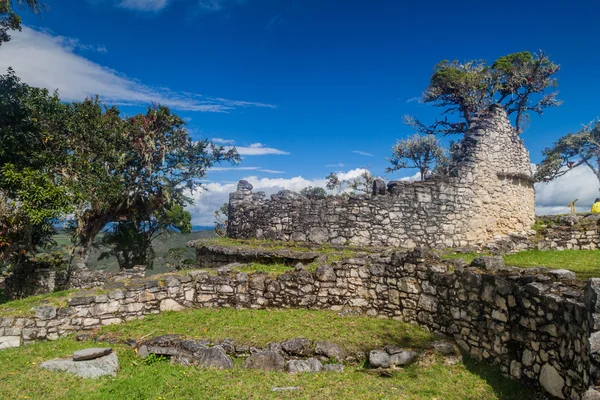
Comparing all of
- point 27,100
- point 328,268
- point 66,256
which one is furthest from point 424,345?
point 66,256

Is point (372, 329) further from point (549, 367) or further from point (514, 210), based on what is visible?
point (514, 210)

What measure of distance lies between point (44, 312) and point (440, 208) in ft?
37.2

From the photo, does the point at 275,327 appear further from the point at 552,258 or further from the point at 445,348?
the point at 552,258

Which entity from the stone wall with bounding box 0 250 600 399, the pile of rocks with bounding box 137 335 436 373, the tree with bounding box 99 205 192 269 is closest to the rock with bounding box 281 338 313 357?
the pile of rocks with bounding box 137 335 436 373

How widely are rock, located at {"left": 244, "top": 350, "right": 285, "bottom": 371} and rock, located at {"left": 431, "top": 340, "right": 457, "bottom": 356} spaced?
108 inches

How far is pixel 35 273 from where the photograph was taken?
1909 centimetres

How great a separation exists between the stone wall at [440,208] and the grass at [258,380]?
501 cm

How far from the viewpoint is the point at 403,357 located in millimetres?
6465

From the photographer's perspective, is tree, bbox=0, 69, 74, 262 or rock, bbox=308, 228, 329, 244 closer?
rock, bbox=308, 228, 329, 244

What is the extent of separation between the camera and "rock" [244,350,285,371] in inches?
258

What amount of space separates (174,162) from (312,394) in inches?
814

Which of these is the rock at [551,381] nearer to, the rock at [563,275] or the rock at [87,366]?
the rock at [563,275]

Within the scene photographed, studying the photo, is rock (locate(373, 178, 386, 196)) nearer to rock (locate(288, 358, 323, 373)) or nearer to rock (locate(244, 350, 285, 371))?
rock (locate(288, 358, 323, 373))

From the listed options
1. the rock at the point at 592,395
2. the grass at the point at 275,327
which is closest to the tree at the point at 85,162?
the grass at the point at 275,327
